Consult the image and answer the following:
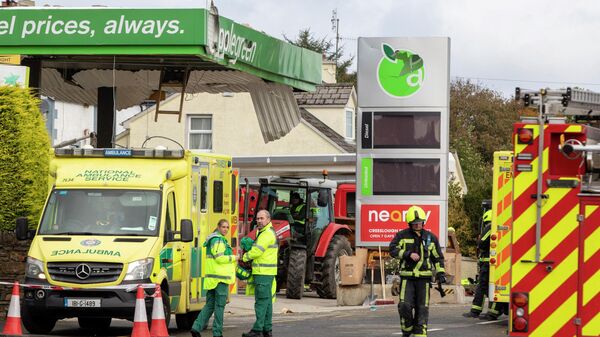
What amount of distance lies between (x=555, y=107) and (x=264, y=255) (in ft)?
24.2

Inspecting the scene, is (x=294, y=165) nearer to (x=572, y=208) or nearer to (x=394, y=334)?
(x=394, y=334)

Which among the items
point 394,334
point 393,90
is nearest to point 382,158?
point 393,90

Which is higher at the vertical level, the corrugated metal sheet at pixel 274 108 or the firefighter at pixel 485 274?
the corrugated metal sheet at pixel 274 108

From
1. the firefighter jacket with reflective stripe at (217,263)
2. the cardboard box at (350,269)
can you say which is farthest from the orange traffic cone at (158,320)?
the cardboard box at (350,269)

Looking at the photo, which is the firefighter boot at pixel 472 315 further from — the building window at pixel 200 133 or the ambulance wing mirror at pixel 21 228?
the building window at pixel 200 133

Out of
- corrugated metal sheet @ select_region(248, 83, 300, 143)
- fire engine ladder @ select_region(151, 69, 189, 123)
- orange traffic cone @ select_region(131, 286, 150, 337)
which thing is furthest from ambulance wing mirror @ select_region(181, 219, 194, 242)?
corrugated metal sheet @ select_region(248, 83, 300, 143)

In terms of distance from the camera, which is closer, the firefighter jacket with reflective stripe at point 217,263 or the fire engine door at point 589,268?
the fire engine door at point 589,268

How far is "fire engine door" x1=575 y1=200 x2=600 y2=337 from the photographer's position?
32.2 feet

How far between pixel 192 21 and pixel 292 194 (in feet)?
24.5

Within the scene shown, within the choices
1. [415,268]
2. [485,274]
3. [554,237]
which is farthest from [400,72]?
[554,237]

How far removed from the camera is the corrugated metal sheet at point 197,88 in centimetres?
2581

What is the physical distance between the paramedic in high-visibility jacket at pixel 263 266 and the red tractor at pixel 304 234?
9354mm

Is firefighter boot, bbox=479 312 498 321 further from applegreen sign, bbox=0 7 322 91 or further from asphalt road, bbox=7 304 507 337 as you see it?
applegreen sign, bbox=0 7 322 91

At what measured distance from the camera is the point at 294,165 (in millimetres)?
41938
